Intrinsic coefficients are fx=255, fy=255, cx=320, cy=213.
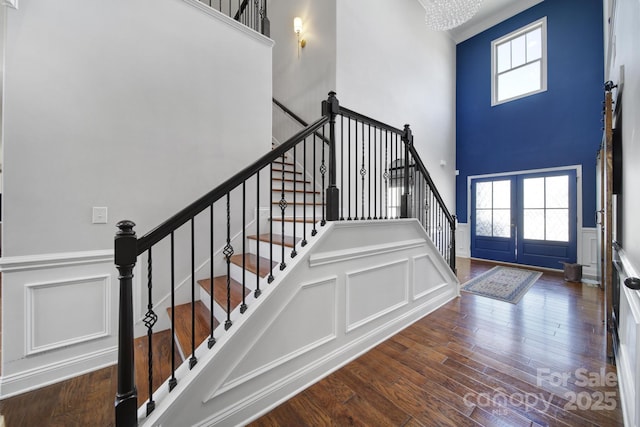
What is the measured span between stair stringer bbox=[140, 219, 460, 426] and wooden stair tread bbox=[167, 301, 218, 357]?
46 cm

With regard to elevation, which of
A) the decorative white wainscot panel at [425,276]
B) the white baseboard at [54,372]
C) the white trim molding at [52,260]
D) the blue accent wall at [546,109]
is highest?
the blue accent wall at [546,109]

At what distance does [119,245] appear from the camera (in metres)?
1.09

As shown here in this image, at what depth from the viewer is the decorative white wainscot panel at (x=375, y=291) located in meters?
2.13

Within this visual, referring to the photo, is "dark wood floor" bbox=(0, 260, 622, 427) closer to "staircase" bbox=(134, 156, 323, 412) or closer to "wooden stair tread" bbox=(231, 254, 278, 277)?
"staircase" bbox=(134, 156, 323, 412)

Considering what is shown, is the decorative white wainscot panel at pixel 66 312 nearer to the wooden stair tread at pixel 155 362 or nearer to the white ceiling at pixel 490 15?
the wooden stair tread at pixel 155 362

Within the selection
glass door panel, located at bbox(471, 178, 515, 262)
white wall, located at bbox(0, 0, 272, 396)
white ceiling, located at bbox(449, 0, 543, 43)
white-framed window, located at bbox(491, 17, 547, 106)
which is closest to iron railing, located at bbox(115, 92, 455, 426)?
white wall, located at bbox(0, 0, 272, 396)

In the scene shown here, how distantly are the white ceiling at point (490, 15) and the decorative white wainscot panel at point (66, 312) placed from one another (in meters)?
7.51

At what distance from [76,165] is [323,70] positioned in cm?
329

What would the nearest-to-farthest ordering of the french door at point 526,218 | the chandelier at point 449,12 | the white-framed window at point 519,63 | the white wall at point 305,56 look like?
the chandelier at point 449,12 → the white wall at point 305,56 → the french door at point 526,218 → the white-framed window at point 519,63

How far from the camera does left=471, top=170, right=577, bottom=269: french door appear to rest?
4.85 meters

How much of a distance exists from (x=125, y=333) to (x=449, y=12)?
4818mm

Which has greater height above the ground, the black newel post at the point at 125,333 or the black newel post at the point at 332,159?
the black newel post at the point at 332,159

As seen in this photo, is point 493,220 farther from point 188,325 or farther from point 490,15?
point 188,325

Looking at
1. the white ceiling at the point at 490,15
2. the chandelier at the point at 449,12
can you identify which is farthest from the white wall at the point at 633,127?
the white ceiling at the point at 490,15
